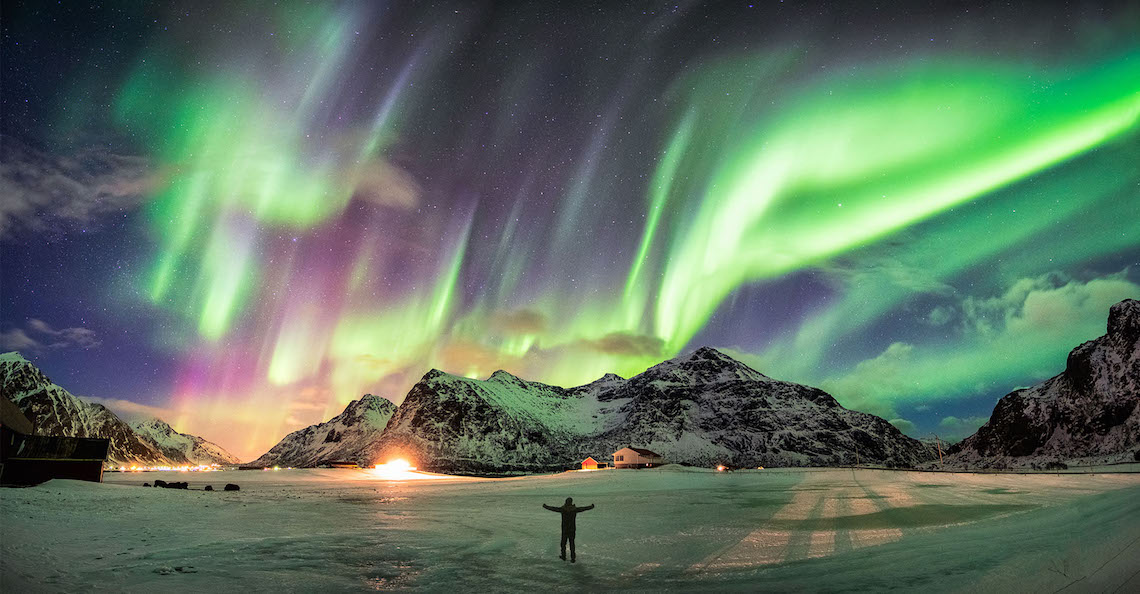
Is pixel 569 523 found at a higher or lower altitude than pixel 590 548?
higher

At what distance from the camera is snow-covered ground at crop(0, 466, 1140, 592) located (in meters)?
13.1

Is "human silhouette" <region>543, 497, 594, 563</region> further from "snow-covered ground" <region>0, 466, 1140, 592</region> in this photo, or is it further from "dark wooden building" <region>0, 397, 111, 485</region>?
"dark wooden building" <region>0, 397, 111, 485</region>

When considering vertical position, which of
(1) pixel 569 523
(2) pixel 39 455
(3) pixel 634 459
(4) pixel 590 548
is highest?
(2) pixel 39 455

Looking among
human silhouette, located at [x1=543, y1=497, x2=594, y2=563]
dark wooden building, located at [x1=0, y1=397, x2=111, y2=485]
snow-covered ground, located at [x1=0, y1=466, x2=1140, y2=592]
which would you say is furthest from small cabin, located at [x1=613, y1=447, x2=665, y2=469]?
human silhouette, located at [x1=543, y1=497, x2=594, y2=563]

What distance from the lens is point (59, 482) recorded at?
44594mm

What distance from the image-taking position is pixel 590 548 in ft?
66.5

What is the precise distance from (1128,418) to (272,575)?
280 metres

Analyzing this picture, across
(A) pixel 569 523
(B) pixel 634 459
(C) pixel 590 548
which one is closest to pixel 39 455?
(C) pixel 590 548

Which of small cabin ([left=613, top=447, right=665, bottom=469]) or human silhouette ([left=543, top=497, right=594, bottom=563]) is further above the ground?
human silhouette ([left=543, top=497, right=594, bottom=563])

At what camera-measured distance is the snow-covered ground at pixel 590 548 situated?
13141 mm

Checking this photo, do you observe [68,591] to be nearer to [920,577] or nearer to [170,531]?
[170,531]

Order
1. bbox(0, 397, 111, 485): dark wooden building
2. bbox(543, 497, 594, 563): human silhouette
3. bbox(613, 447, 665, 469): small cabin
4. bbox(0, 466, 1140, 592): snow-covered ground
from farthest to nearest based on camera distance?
1. bbox(613, 447, 665, 469): small cabin
2. bbox(0, 397, 111, 485): dark wooden building
3. bbox(543, 497, 594, 563): human silhouette
4. bbox(0, 466, 1140, 592): snow-covered ground

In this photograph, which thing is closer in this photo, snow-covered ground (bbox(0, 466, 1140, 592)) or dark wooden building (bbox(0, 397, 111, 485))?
snow-covered ground (bbox(0, 466, 1140, 592))

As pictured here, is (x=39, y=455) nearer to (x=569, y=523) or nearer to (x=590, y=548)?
(x=590, y=548)
